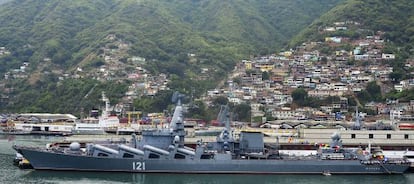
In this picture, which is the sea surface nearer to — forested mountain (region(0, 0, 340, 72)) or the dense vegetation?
the dense vegetation

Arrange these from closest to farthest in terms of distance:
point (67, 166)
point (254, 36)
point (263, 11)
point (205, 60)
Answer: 1. point (67, 166)
2. point (205, 60)
3. point (254, 36)
4. point (263, 11)

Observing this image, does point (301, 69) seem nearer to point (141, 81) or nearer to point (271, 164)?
point (141, 81)

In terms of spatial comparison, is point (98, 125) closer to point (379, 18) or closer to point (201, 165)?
point (201, 165)

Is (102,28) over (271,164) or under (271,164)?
over

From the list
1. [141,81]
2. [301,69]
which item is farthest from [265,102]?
[141,81]

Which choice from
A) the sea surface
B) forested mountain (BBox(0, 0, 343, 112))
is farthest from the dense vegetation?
the sea surface

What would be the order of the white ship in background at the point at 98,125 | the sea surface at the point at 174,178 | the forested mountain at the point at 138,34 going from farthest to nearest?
1. the forested mountain at the point at 138,34
2. the white ship in background at the point at 98,125
3. the sea surface at the point at 174,178

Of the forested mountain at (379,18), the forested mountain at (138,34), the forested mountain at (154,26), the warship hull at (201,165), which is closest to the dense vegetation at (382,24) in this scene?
the forested mountain at (379,18)

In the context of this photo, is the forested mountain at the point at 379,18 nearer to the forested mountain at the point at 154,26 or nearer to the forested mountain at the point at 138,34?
the forested mountain at the point at 138,34
